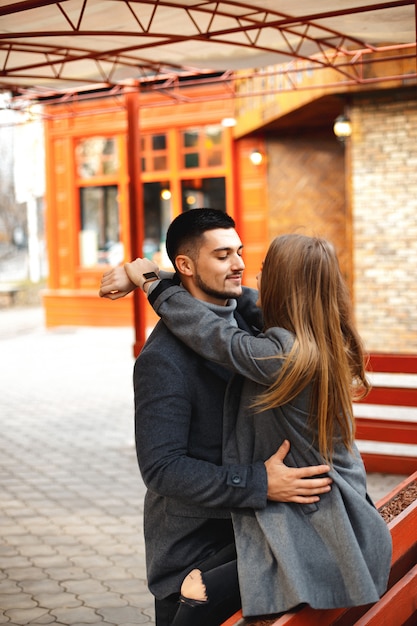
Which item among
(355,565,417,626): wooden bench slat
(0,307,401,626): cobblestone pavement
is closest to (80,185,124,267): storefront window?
(0,307,401,626): cobblestone pavement

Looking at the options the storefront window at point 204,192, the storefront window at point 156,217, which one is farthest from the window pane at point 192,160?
the storefront window at point 156,217

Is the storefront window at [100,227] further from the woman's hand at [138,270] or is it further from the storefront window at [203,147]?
the woman's hand at [138,270]

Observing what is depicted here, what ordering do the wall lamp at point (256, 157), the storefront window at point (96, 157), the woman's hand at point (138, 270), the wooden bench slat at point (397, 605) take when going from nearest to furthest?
the woman's hand at point (138, 270)
the wooden bench slat at point (397, 605)
the wall lamp at point (256, 157)
the storefront window at point (96, 157)

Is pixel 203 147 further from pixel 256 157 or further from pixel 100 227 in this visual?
pixel 100 227

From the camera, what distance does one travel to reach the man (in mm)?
2383

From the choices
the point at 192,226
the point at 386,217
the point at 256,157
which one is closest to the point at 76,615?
the point at 192,226

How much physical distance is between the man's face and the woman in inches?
5.5

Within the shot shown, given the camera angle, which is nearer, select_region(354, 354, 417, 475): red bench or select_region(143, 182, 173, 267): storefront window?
select_region(354, 354, 417, 475): red bench

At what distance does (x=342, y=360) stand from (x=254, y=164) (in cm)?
1466

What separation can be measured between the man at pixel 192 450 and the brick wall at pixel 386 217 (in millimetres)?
10380

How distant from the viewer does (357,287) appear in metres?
13.1

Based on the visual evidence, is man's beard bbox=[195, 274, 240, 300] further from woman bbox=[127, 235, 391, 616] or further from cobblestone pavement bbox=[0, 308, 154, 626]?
cobblestone pavement bbox=[0, 308, 154, 626]

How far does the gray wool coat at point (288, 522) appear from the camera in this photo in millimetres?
2352

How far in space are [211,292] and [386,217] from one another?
10545 mm
